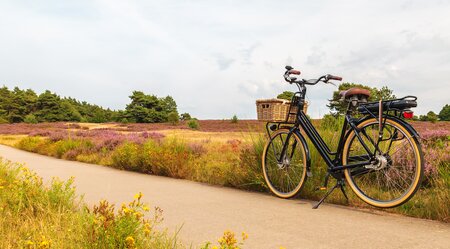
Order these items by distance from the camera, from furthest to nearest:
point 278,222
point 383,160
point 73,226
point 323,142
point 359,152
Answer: point 359,152
point 323,142
point 383,160
point 278,222
point 73,226

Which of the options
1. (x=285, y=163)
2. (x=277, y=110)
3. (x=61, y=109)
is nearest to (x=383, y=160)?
(x=285, y=163)

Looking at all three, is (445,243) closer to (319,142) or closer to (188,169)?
(319,142)

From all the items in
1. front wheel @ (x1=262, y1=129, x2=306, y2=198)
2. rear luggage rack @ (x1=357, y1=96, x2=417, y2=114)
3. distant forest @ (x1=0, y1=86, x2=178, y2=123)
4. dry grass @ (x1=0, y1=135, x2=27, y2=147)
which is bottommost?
dry grass @ (x1=0, y1=135, x2=27, y2=147)

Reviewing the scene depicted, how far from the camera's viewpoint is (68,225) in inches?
126

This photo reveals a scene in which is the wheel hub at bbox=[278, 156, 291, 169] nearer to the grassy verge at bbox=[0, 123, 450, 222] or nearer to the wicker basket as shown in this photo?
the grassy verge at bbox=[0, 123, 450, 222]

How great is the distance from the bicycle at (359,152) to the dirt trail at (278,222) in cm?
28

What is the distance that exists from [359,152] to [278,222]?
1.96 meters

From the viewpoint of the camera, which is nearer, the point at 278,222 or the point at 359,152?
the point at 278,222

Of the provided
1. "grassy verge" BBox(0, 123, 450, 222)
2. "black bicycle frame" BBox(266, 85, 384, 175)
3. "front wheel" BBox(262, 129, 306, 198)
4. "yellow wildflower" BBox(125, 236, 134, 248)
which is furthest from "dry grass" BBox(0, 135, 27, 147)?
"yellow wildflower" BBox(125, 236, 134, 248)

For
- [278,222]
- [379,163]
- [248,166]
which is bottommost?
[278,222]

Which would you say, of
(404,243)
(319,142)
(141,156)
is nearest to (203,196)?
(319,142)

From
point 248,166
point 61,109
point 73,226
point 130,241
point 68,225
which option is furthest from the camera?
point 61,109

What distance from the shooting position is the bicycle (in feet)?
13.0

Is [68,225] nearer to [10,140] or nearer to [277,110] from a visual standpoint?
[277,110]
